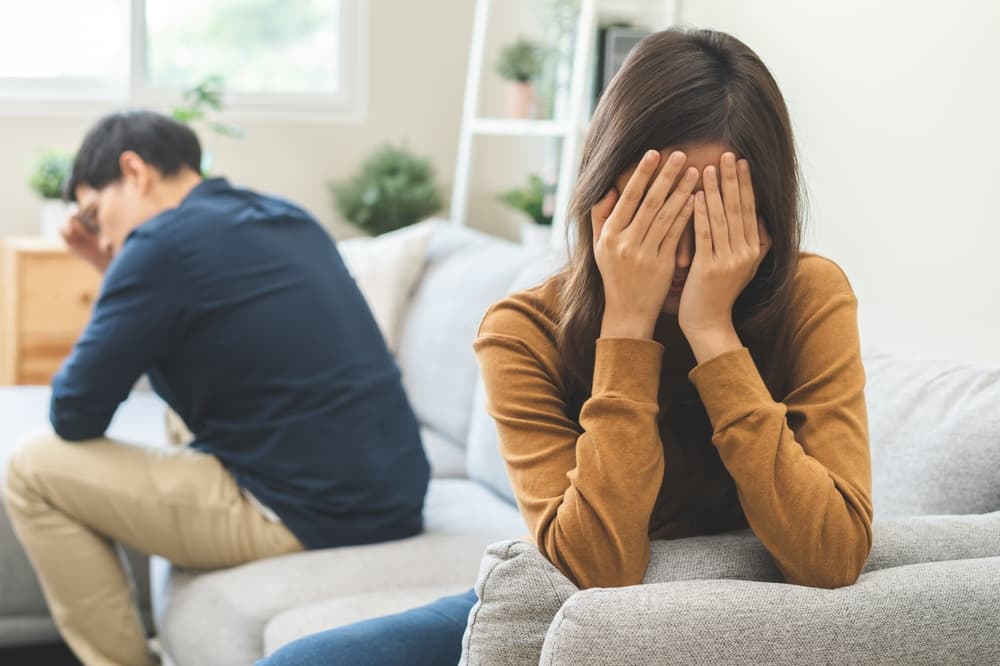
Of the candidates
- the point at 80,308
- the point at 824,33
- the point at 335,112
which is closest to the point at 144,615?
the point at 80,308

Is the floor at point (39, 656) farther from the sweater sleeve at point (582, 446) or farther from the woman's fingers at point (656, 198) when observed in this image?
the woman's fingers at point (656, 198)

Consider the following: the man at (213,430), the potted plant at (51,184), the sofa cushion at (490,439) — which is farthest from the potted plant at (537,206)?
the potted plant at (51,184)

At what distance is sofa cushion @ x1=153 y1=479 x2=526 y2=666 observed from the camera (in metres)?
1.84

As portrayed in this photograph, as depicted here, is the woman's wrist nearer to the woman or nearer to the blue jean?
the woman

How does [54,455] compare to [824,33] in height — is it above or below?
below

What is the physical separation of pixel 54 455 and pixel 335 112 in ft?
8.36

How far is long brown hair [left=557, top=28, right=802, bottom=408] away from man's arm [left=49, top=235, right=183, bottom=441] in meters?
0.96

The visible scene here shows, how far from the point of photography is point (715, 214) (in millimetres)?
1158

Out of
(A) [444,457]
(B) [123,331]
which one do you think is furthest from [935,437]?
(A) [444,457]

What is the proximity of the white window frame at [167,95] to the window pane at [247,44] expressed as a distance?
48 millimetres

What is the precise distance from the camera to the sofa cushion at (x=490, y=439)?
2.37 m

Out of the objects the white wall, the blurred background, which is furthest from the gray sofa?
the blurred background

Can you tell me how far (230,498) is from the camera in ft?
6.70

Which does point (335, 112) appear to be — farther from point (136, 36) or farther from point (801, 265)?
point (801, 265)
